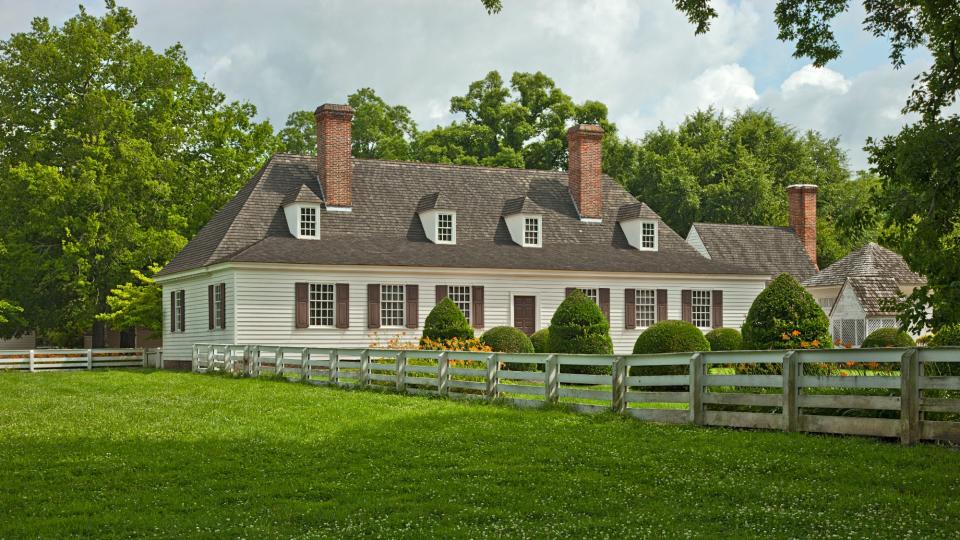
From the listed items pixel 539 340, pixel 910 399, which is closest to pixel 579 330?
pixel 539 340

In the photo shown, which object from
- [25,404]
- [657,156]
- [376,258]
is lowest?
[25,404]

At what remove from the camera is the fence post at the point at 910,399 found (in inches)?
463

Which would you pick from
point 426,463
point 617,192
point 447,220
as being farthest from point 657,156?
point 426,463

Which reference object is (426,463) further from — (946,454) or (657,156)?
(657,156)

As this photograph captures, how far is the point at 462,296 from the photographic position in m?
36.8

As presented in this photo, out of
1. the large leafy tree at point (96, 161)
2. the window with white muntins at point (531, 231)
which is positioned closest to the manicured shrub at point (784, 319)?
the window with white muntins at point (531, 231)

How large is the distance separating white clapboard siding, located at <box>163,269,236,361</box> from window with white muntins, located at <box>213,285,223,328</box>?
0.20 meters

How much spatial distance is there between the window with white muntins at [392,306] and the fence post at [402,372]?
1374 centimetres

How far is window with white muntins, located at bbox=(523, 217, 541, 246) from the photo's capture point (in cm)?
3922

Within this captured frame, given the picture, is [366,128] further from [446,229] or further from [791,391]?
[791,391]

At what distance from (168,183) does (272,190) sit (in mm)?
11654

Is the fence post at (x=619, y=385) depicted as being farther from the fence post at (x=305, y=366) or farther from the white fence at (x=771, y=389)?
the fence post at (x=305, y=366)

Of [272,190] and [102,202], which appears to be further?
[102,202]

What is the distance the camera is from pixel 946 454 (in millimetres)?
11023
